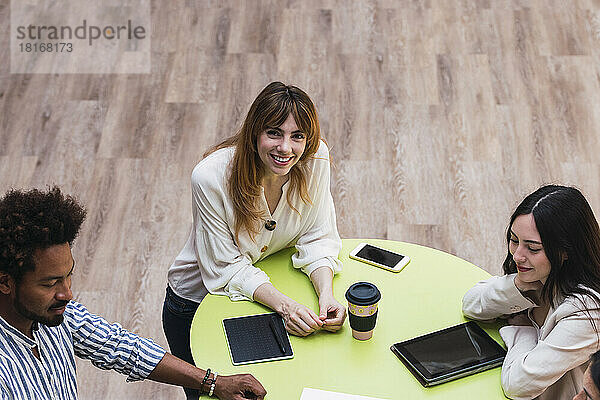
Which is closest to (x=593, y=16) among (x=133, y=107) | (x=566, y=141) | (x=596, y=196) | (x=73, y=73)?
(x=566, y=141)

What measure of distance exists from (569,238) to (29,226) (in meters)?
1.26

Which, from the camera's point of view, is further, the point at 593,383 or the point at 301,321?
the point at 301,321

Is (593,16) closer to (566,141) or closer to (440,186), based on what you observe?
(566,141)

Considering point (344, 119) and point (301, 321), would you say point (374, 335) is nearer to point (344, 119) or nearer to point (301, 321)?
point (301, 321)

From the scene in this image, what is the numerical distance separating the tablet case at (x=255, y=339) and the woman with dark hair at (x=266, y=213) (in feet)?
0.13

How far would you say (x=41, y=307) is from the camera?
6.11ft

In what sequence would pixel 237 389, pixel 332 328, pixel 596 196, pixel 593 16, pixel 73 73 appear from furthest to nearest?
pixel 593 16 < pixel 73 73 < pixel 596 196 < pixel 332 328 < pixel 237 389

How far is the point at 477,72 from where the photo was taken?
4.84 meters

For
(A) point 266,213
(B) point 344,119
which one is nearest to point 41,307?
(A) point 266,213

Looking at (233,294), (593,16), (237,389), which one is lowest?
(237,389)

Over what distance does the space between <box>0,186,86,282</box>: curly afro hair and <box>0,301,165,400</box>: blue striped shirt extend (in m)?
0.16

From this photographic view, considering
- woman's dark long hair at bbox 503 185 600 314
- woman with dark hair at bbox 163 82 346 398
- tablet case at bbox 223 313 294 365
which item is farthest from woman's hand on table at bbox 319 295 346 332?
woman's dark long hair at bbox 503 185 600 314

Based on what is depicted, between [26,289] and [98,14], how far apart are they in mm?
3966

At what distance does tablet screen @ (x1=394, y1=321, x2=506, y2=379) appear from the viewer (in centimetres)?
216
